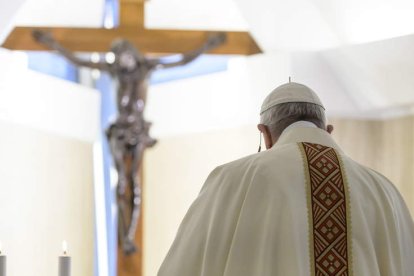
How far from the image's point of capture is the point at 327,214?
10.6ft

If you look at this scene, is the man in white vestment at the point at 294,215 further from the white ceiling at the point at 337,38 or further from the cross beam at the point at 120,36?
the cross beam at the point at 120,36

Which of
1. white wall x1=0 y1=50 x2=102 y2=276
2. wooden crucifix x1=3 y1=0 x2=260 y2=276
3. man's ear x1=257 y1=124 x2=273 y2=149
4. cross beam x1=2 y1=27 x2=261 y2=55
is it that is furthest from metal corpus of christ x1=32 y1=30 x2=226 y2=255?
man's ear x1=257 y1=124 x2=273 y2=149

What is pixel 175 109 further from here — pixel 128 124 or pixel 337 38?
pixel 337 38

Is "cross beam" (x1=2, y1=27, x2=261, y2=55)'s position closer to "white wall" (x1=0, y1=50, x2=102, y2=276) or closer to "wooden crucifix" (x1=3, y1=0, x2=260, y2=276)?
"wooden crucifix" (x1=3, y1=0, x2=260, y2=276)

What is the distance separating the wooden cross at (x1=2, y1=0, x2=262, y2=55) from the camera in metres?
7.30

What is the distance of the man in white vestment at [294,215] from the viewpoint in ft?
10.4

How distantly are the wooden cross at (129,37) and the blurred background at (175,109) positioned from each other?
14 centimetres

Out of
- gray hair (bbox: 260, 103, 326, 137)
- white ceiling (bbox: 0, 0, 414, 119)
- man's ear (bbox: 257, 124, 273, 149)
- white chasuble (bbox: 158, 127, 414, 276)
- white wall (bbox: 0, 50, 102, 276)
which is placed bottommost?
white chasuble (bbox: 158, 127, 414, 276)

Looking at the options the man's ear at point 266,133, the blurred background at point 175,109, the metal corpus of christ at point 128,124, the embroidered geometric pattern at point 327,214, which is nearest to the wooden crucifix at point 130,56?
the metal corpus of christ at point 128,124

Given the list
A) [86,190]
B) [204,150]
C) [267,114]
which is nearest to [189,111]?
[204,150]

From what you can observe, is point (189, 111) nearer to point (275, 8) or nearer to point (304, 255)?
point (275, 8)

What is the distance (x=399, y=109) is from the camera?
736 cm

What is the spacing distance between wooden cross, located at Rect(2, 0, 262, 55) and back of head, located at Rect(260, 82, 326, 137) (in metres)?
4.04

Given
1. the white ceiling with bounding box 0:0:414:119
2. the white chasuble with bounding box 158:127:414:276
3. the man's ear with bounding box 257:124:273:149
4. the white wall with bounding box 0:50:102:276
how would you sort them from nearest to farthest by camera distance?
1. the white chasuble with bounding box 158:127:414:276
2. the man's ear with bounding box 257:124:273:149
3. the white ceiling with bounding box 0:0:414:119
4. the white wall with bounding box 0:50:102:276
